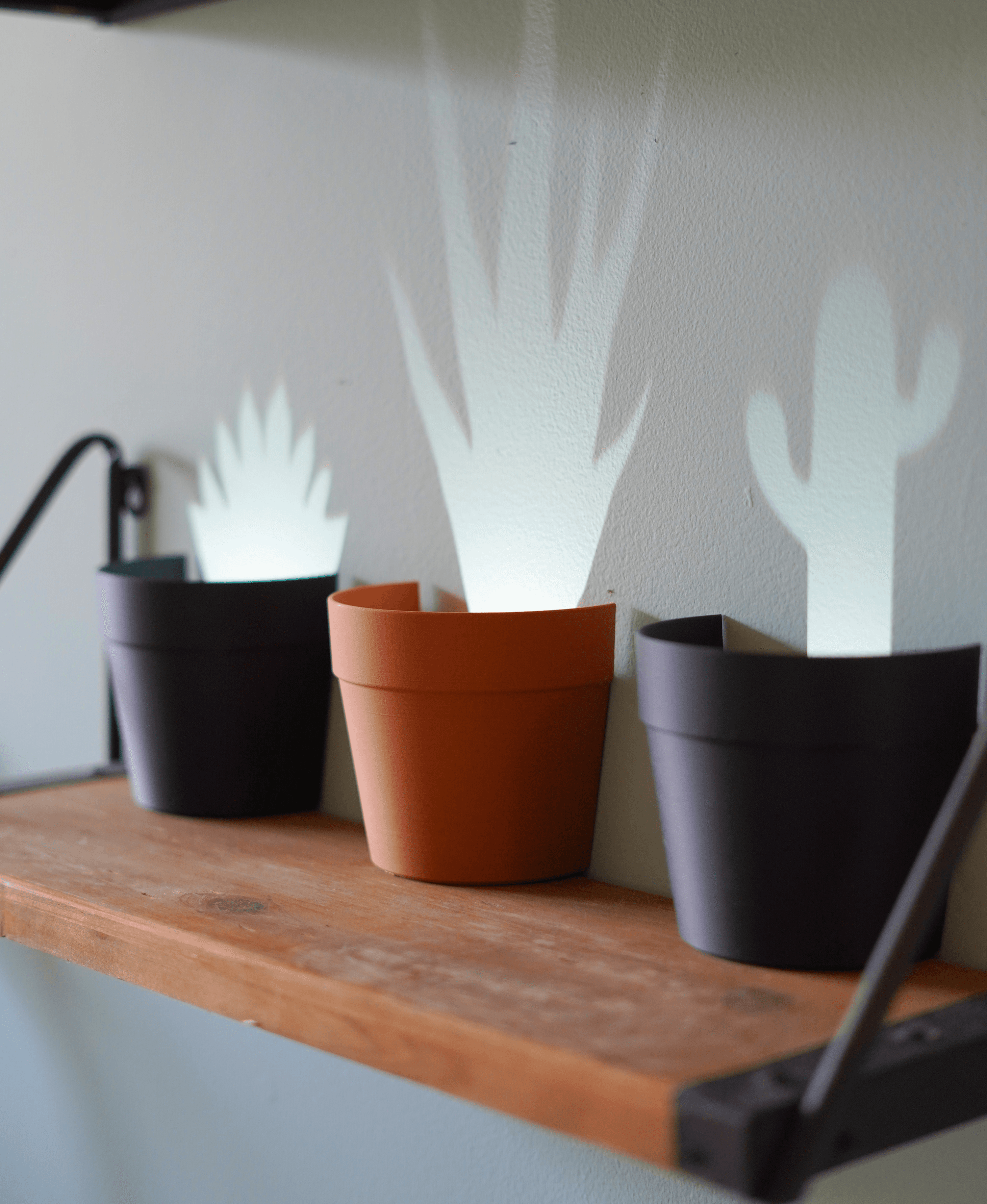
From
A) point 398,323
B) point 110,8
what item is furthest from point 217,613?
point 110,8

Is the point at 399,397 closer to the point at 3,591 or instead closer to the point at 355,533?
the point at 355,533

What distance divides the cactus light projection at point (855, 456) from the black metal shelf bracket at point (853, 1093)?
0.25 meters

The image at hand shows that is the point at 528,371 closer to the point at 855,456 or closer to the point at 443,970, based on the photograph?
the point at 855,456

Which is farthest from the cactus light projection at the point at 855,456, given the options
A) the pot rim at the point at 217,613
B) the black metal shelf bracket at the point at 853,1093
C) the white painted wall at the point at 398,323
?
the pot rim at the point at 217,613

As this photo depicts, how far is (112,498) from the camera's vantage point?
1586 mm

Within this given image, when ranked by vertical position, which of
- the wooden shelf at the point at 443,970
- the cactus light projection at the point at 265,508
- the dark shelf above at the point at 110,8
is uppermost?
the dark shelf above at the point at 110,8

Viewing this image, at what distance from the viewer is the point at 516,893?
43.8 inches

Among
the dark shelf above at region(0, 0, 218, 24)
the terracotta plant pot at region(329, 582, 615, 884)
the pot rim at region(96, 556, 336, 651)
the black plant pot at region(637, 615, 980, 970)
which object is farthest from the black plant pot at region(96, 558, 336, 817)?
the dark shelf above at region(0, 0, 218, 24)

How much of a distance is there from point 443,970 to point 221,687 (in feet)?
1.68

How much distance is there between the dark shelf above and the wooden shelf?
2.88 ft

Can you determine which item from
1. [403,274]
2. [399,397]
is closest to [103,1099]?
[399,397]

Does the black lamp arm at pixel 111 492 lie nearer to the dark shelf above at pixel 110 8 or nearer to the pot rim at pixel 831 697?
the dark shelf above at pixel 110 8

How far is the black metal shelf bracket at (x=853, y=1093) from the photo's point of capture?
68 centimetres

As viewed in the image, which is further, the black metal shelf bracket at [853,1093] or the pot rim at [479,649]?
the pot rim at [479,649]
